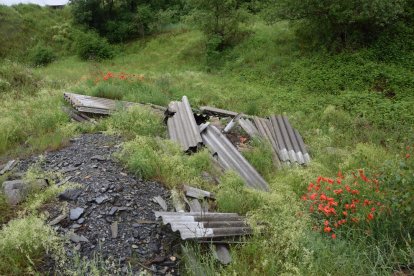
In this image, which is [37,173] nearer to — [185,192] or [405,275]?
[185,192]

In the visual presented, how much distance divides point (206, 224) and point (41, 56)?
18725 mm

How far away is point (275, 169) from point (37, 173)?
4.00 m

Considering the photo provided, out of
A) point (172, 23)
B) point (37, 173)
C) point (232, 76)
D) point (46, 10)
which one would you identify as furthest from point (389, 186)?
point (46, 10)

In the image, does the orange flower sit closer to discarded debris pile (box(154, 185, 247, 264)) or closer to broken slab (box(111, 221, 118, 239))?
discarded debris pile (box(154, 185, 247, 264))

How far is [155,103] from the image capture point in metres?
9.42

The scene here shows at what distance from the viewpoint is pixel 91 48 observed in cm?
1923

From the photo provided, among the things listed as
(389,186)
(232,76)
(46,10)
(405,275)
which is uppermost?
(46,10)

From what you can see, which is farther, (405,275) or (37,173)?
(37,173)

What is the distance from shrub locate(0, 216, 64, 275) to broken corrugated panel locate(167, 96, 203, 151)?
128 inches

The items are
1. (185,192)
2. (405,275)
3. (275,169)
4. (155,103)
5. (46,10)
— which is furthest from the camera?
(46,10)

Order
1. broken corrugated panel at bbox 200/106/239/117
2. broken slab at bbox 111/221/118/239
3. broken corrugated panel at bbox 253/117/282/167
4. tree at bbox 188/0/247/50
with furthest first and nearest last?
1. tree at bbox 188/0/247/50
2. broken corrugated panel at bbox 200/106/239/117
3. broken corrugated panel at bbox 253/117/282/167
4. broken slab at bbox 111/221/118/239

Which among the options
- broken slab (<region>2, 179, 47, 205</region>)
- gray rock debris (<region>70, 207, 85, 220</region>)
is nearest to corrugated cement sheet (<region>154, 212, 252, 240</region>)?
gray rock debris (<region>70, 207, 85, 220</region>)

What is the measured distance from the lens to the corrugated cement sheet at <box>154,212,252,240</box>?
3664mm

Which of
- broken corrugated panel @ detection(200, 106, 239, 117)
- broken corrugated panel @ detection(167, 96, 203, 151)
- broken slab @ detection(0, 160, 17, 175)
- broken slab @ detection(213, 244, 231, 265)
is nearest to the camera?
broken slab @ detection(213, 244, 231, 265)
